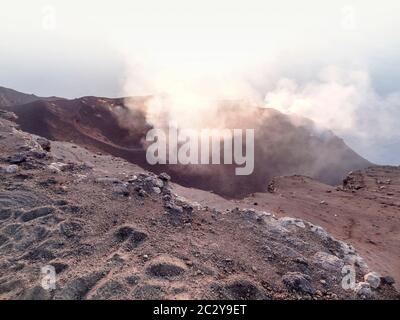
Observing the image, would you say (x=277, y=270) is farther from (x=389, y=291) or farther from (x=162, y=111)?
(x=162, y=111)

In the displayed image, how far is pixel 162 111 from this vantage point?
2839cm

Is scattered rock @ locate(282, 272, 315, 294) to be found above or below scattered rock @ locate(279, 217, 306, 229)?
below

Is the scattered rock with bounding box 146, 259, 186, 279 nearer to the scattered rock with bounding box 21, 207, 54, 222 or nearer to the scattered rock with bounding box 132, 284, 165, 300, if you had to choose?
the scattered rock with bounding box 132, 284, 165, 300

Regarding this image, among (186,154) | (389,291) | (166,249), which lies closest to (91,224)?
(166,249)

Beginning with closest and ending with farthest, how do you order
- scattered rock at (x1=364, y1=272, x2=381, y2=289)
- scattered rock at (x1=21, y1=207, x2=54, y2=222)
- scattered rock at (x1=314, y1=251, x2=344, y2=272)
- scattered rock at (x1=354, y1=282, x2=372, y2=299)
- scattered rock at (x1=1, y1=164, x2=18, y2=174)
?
1. scattered rock at (x1=354, y1=282, x2=372, y2=299)
2. scattered rock at (x1=364, y1=272, x2=381, y2=289)
3. scattered rock at (x1=314, y1=251, x2=344, y2=272)
4. scattered rock at (x1=21, y1=207, x2=54, y2=222)
5. scattered rock at (x1=1, y1=164, x2=18, y2=174)

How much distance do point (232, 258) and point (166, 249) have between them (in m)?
1.30

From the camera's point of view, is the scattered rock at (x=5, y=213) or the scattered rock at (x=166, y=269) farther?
the scattered rock at (x=5, y=213)

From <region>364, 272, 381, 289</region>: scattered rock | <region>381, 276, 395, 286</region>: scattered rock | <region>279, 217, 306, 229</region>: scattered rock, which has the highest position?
<region>279, 217, 306, 229</region>: scattered rock

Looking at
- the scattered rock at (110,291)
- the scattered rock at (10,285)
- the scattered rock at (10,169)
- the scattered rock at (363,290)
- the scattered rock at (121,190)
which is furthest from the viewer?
the scattered rock at (10,169)

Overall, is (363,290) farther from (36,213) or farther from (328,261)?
(36,213)

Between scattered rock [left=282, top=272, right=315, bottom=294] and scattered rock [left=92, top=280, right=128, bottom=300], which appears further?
scattered rock [left=282, top=272, right=315, bottom=294]

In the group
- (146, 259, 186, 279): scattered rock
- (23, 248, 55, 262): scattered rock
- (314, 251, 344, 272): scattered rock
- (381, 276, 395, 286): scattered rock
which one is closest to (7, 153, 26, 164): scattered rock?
(23, 248, 55, 262): scattered rock

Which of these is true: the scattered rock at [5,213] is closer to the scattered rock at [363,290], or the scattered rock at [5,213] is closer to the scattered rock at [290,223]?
the scattered rock at [290,223]

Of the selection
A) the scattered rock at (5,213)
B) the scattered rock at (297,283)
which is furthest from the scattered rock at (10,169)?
the scattered rock at (297,283)
